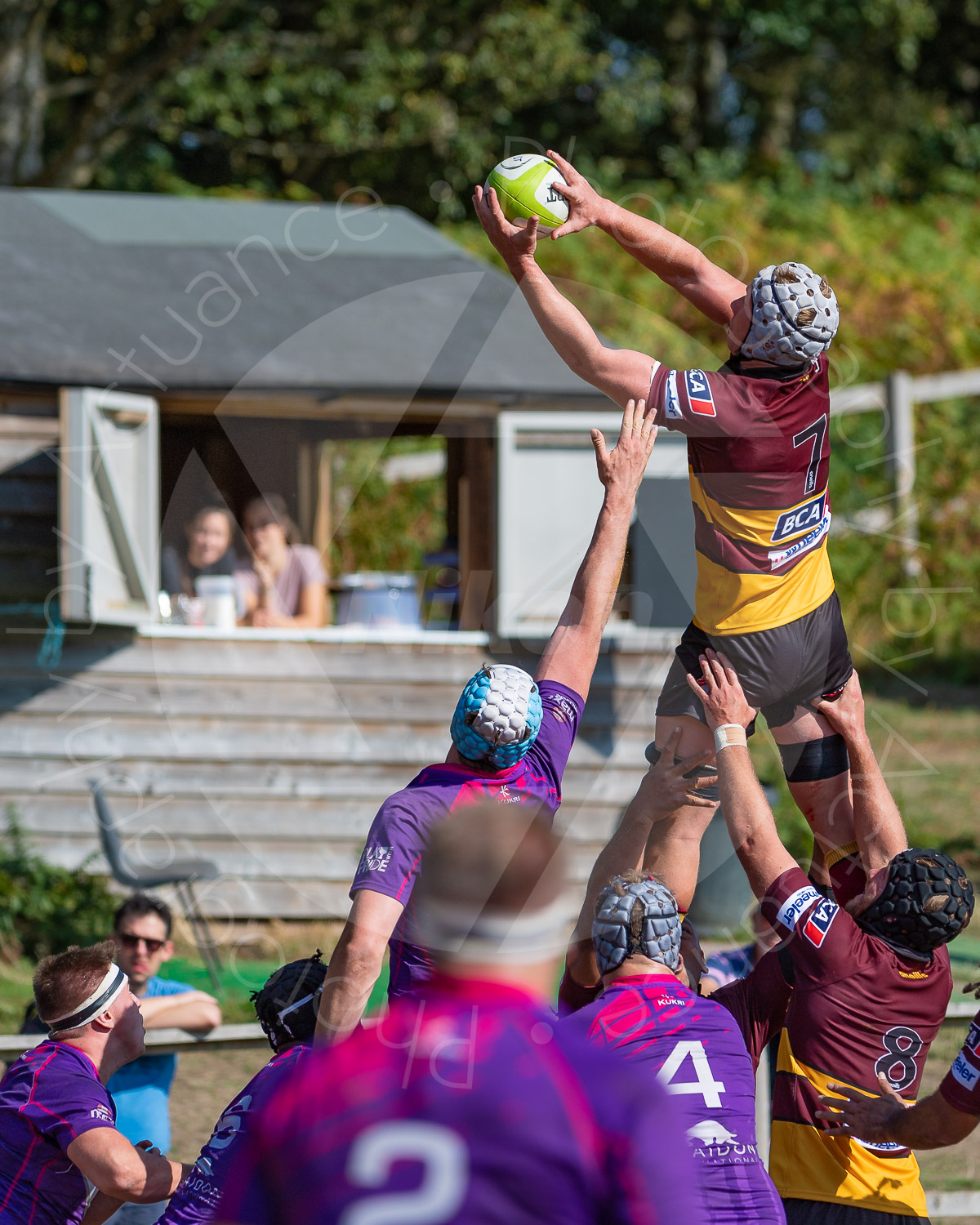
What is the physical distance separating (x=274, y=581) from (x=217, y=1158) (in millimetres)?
6155

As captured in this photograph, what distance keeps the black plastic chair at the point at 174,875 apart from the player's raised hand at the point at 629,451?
4.44m

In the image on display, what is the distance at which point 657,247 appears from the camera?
359 cm

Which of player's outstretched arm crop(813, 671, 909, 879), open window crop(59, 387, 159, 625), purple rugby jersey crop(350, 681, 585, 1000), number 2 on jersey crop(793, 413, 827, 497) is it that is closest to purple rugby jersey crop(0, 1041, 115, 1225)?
purple rugby jersey crop(350, 681, 585, 1000)

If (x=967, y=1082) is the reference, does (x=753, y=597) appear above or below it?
above

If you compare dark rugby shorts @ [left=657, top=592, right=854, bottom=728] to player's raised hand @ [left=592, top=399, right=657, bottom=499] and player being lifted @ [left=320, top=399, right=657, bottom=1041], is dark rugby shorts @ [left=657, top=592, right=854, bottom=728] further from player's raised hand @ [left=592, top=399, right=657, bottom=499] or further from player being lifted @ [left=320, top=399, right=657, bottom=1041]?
player's raised hand @ [left=592, top=399, right=657, bottom=499]

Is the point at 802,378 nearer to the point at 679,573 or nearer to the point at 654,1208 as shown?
the point at 654,1208

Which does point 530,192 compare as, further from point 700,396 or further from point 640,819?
point 640,819

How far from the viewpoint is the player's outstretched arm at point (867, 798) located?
3676 mm

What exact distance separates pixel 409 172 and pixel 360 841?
Answer: 43.9ft

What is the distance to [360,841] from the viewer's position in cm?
859

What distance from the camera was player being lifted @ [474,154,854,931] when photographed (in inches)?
133

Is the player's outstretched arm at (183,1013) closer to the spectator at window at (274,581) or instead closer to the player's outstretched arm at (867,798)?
the player's outstretched arm at (867,798)

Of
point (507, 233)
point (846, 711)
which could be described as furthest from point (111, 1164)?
point (507, 233)

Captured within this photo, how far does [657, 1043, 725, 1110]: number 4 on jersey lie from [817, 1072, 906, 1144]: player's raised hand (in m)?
0.52
